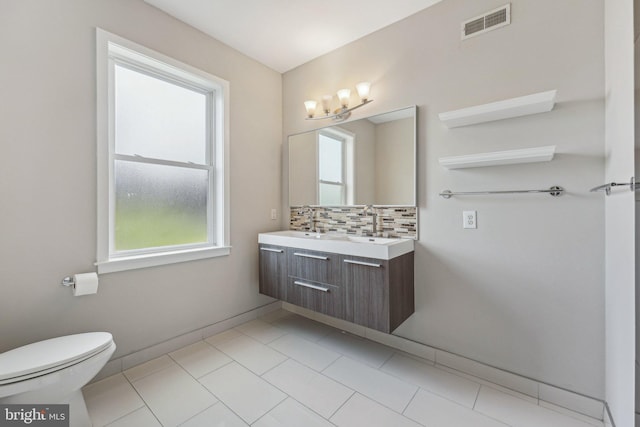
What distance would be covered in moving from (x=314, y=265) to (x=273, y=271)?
1.74ft

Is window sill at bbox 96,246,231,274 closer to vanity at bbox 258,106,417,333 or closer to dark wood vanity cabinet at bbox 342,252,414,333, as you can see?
vanity at bbox 258,106,417,333

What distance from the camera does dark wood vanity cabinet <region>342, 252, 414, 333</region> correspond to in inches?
72.8

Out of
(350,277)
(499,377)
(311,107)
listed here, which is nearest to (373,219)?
(350,277)

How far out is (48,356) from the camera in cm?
132

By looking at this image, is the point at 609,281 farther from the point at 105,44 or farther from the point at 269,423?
the point at 105,44

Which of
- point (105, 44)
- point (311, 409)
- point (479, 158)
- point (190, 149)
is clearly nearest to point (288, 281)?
point (311, 409)

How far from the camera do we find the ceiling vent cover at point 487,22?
5.78ft

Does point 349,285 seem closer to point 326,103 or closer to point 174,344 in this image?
point 174,344

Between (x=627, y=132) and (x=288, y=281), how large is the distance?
2.21 m

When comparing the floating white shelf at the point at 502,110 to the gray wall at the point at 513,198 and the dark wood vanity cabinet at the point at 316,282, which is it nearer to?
the gray wall at the point at 513,198

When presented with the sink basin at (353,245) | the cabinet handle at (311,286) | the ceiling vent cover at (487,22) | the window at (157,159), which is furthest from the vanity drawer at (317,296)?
the ceiling vent cover at (487,22)

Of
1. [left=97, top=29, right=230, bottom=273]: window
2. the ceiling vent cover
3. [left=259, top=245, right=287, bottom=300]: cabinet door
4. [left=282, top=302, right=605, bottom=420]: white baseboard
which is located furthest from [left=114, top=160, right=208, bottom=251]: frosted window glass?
the ceiling vent cover

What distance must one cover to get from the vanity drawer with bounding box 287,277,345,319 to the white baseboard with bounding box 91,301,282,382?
2.02 feet

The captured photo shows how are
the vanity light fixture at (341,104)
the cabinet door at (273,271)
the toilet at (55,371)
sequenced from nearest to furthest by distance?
the toilet at (55,371) < the vanity light fixture at (341,104) < the cabinet door at (273,271)
